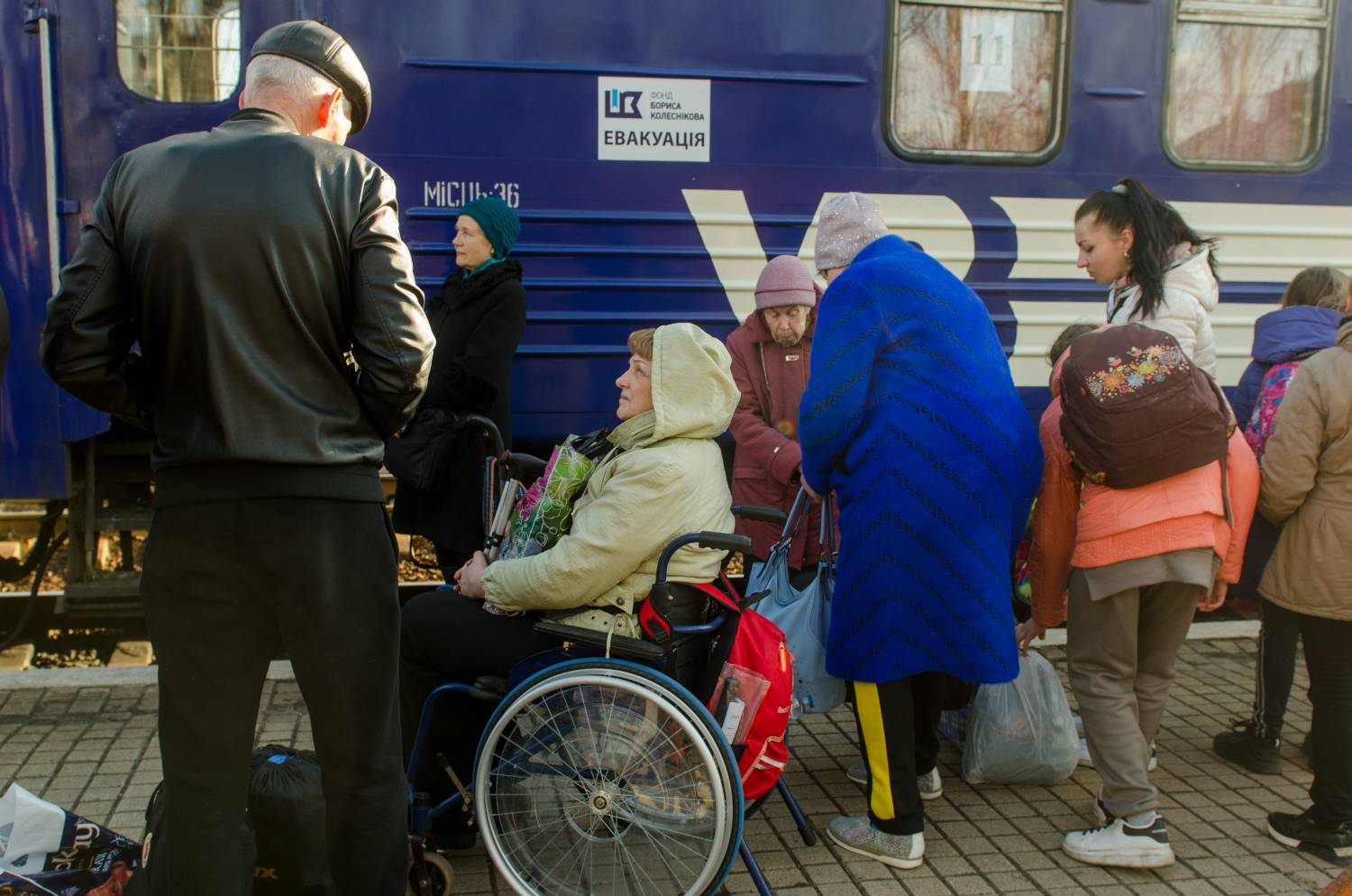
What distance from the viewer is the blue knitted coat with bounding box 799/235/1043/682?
10.5 feet

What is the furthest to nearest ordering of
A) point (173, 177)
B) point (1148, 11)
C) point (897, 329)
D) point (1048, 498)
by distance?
point (1148, 11), point (1048, 498), point (897, 329), point (173, 177)

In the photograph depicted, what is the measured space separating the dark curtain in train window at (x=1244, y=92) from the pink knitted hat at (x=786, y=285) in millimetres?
2283

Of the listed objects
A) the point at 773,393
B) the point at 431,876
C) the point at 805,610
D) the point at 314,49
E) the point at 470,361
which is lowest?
the point at 431,876

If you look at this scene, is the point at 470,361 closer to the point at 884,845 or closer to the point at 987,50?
the point at 884,845

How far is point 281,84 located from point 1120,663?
264 centimetres

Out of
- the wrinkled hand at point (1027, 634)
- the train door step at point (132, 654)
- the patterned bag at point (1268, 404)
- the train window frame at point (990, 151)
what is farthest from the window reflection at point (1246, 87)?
the train door step at point (132, 654)

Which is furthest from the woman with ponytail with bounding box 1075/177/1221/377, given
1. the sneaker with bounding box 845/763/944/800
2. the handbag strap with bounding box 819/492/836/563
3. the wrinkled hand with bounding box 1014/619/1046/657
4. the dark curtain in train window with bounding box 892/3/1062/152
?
the dark curtain in train window with bounding box 892/3/1062/152

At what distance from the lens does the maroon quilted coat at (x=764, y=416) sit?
4.45m

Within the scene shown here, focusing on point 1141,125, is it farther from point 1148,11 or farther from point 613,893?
point 613,893

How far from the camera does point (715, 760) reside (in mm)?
2754

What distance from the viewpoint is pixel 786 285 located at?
440 centimetres

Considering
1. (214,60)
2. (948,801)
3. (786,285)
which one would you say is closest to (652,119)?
(786,285)

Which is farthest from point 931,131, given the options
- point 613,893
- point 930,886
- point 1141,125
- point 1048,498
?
point 613,893

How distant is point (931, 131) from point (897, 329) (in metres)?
2.46
